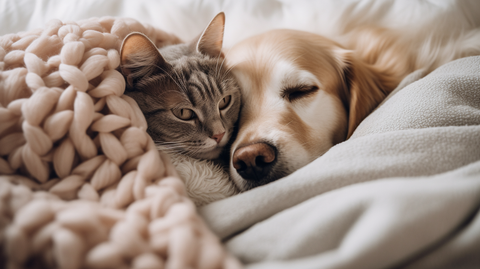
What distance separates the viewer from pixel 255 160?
3.11 feet

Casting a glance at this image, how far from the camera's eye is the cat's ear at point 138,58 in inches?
36.2

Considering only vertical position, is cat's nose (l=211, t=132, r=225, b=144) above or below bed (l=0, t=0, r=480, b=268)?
below

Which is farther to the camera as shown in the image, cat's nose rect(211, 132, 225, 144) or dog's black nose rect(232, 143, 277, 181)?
cat's nose rect(211, 132, 225, 144)

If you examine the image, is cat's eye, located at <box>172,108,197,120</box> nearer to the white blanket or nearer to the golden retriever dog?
the golden retriever dog

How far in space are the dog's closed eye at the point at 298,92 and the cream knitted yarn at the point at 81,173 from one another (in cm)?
61

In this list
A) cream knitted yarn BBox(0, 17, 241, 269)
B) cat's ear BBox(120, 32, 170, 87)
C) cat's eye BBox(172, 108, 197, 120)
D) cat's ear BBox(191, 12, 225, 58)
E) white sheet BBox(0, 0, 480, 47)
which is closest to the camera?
cream knitted yarn BBox(0, 17, 241, 269)

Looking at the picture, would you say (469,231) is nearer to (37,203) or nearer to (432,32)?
(37,203)

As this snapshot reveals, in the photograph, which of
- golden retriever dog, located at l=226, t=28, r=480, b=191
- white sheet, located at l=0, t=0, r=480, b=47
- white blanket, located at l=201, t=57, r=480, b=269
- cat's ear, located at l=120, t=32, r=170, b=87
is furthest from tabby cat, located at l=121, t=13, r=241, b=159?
white sheet, located at l=0, t=0, r=480, b=47

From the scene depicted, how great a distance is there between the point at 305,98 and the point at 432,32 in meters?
0.86

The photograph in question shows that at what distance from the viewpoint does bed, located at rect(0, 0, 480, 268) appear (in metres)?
0.49

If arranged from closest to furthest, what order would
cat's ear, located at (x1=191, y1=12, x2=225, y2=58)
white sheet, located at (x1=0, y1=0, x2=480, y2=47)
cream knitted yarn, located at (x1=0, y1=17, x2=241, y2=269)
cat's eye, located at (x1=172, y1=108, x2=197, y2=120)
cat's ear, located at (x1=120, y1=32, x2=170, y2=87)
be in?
cream knitted yarn, located at (x1=0, y1=17, x2=241, y2=269)
cat's ear, located at (x1=120, y1=32, x2=170, y2=87)
cat's eye, located at (x1=172, y1=108, x2=197, y2=120)
cat's ear, located at (x1=191, y1=12, x2=225, y2=58)
white sheet, located at (x1=0, y1=0, x2=480, y2=47)

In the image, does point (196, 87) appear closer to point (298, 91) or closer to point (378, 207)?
point (298, 91)

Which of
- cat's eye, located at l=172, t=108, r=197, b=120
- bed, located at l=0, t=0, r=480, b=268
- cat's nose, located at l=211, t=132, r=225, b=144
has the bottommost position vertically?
cat's nose, located at l=211, t=132, r=225, b=144

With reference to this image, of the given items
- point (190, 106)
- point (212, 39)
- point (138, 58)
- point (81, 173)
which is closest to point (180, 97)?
point (190, 106)
